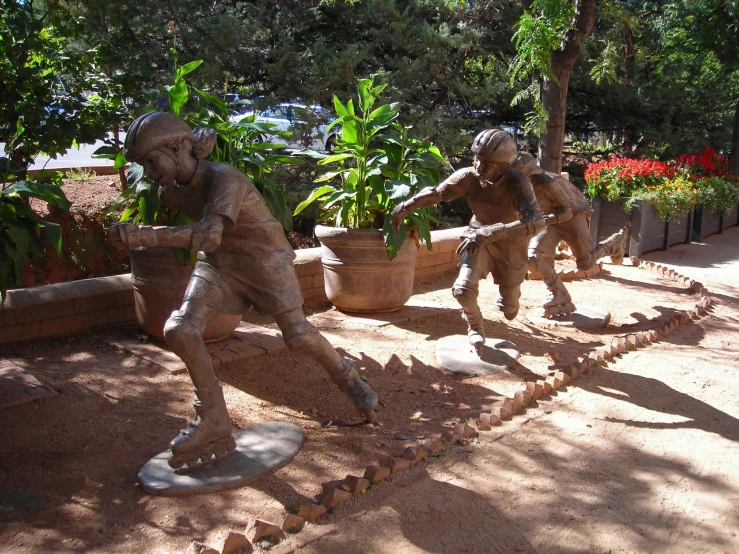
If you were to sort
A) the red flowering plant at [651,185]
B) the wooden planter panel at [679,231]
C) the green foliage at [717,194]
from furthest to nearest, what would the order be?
the green foliage at [717,194] < the wooden planter panel at [679,231] < the red flowering plant at [651,185]

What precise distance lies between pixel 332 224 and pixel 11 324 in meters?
3.12

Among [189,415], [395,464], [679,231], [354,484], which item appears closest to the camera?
[354,484]

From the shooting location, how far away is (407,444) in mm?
3836

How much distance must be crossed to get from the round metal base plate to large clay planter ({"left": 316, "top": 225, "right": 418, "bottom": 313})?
2.47m

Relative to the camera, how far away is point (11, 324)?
5082 mm

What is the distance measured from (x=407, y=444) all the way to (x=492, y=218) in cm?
205

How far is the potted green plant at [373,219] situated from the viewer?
6.07 m

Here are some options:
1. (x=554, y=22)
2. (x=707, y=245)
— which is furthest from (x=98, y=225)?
(x=707, y=245)

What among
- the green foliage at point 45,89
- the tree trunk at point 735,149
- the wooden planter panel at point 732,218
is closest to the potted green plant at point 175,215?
the green foliage at point 45,89

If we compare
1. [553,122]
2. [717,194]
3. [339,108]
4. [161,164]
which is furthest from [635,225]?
[161,164]

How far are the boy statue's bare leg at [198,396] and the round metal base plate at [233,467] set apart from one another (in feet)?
0.18

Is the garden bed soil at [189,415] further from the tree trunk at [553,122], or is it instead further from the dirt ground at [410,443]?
the tree trunk at [553,122]

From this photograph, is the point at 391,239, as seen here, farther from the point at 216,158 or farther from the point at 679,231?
the point at 679,231

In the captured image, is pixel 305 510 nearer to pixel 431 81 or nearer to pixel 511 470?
pixel 511 470
